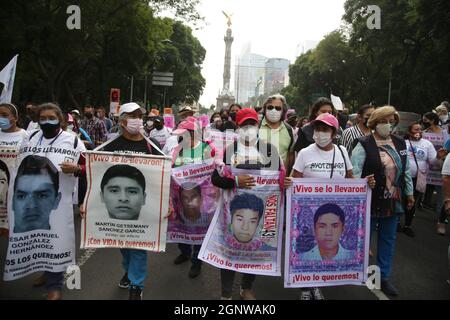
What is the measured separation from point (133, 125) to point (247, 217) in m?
1.40

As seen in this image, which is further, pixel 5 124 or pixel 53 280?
pixel 5 124

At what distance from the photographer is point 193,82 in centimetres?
6475

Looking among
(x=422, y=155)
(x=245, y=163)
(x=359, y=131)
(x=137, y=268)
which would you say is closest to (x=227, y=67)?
(x=422, y=155)

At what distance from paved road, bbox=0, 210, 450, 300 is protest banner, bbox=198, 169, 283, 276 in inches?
21.2

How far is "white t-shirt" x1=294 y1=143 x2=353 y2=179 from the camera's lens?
4.41 m

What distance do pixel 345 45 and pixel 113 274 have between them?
47.1 metres

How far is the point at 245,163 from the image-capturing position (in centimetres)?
434

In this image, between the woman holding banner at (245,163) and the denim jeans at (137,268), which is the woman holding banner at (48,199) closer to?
the denim jeans at (137,268)

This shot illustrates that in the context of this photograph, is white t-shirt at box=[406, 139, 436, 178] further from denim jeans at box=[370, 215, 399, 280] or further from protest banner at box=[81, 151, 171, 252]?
protest banner at box=[81, 151, 171, 252]

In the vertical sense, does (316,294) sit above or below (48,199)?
below

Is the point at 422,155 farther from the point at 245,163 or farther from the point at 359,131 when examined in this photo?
the point at 245,163

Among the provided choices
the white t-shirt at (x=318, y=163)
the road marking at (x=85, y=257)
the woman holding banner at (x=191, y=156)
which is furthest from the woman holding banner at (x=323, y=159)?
the road marking at (x=85, y=257)

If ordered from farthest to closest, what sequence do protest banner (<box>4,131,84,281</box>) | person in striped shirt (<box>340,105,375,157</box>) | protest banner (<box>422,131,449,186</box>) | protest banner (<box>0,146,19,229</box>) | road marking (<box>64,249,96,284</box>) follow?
protest banner (<box>422,131,449,186</box>) → person in striped shirt (<box>340,105,375,157</box>) → road marking (<box>64,249,96,284</box>) → protest banner (<box>0,146,19,229</box>) → protest banner (<box>4,131,84,281</box>)

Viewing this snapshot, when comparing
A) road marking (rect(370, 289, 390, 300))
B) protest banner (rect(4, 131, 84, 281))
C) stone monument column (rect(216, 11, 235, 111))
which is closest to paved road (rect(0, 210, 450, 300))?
road marking (rect(370, 289, 390, 300))
